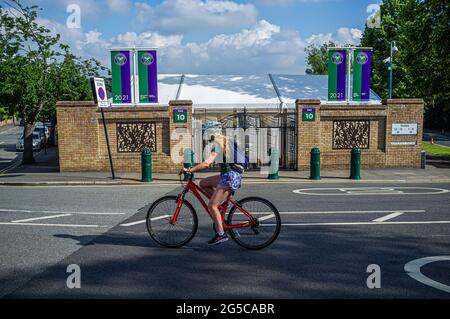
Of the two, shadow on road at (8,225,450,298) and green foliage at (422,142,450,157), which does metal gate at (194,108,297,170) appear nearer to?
shadow on road at (8,225,450,298)

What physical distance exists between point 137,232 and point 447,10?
18198 millimetres

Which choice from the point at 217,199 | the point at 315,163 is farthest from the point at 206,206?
the point at 315,163

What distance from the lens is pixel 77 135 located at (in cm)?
1695

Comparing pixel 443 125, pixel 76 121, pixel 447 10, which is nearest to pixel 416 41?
pixel 447 10

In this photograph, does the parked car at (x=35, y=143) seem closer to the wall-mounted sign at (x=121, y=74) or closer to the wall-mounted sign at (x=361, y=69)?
the wall-mounted sign at (x=121, y=74)

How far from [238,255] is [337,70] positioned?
13.5 meters

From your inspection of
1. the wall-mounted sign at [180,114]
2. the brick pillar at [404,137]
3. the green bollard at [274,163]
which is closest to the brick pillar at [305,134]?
the green bollard at [274,163]

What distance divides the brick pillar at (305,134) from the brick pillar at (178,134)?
4353mm

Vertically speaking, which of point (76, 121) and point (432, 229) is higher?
point (76, 121)

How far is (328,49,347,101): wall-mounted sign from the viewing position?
1772 centimetres

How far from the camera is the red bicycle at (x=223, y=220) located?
6.21m

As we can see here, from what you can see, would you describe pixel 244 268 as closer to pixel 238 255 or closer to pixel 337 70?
pixel 238 255

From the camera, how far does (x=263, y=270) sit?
5.43m

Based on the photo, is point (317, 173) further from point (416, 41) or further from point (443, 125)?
point (443, 125)
